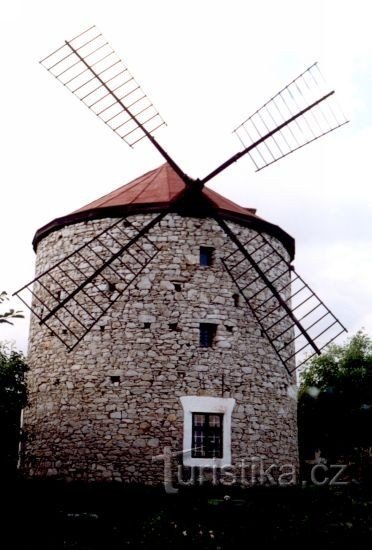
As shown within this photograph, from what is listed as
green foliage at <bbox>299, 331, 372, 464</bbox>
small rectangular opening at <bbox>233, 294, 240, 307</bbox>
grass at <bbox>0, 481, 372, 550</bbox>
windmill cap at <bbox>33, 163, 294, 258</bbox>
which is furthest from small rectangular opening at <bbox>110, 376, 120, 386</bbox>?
green foliage at <bbox>299, 331, 372, 464</bbox>

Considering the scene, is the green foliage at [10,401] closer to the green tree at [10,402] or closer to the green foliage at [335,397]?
the green tree at [10,402]

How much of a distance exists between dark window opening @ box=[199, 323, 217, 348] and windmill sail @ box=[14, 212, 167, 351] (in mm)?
1842

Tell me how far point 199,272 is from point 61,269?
3.13 meters

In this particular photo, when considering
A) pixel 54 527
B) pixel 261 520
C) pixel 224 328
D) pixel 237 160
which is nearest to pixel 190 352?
pixel 224 328

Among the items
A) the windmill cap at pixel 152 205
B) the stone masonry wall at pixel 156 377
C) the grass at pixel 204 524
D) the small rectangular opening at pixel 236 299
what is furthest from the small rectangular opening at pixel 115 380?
the grass at pixel 204 524

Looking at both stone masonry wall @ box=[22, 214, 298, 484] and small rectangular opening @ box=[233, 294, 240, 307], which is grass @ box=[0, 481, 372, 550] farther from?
small rectangular opening @ box=[233, 294, 240, 307]

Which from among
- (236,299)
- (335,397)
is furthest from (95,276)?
(335,397)

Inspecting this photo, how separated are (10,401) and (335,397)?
1237cm

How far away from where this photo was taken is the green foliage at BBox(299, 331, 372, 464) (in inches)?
984

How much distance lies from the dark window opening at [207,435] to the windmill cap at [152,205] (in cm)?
449

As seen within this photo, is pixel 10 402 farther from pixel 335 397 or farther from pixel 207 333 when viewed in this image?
pixel 335 397

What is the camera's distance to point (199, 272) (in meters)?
15.6

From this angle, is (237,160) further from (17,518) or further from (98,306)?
(17,518)

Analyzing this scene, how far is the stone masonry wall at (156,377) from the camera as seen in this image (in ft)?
47.9
